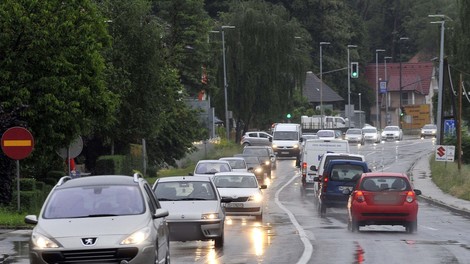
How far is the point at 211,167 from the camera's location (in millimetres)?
43500

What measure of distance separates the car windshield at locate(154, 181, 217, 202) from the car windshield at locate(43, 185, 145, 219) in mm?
7245

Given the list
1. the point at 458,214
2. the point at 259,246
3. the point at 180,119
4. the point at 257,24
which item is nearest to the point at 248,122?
the point at 257,24

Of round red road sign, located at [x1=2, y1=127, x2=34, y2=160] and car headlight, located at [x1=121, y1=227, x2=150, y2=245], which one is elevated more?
round red road sign, located at [x1=2, y1=127, x2=34, y2=160]

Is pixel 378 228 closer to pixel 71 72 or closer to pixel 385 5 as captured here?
pixel 71 72

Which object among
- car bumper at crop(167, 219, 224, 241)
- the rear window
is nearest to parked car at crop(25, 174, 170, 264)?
car bumper at crop(167, 219, 224, 241)

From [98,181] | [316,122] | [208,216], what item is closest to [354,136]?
[316,122]

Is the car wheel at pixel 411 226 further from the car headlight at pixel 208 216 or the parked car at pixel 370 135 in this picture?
the parked car at pixel 370 135

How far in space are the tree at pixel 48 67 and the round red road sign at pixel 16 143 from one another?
5986 millimetres

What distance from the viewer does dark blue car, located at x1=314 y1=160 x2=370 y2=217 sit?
36000mm

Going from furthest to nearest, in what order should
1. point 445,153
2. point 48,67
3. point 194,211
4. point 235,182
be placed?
point 445,153 < point 48,67 < point 235,182 < point 194,211

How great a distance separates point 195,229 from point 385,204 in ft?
21.9

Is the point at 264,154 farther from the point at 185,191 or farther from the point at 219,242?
the point at 219,242

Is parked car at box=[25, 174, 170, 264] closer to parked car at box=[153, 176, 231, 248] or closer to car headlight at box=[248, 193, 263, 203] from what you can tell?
parked car at box=[153, 176, 231, 248]

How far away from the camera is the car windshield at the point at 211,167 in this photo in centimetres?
4309
